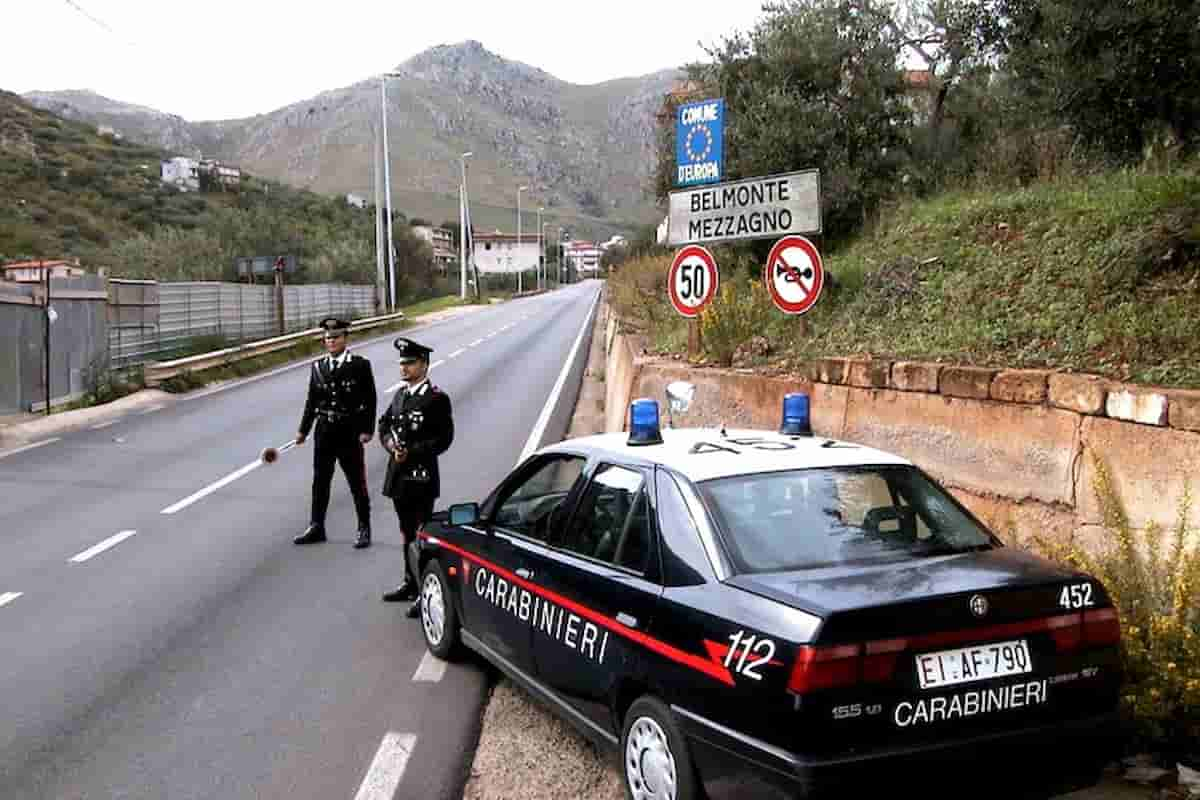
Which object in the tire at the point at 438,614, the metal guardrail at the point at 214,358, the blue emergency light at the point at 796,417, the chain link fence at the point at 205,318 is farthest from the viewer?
the chain link fence at the point at 205,318

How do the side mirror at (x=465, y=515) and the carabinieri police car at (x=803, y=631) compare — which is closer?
the carabinieri police car at (x=803, y=631)

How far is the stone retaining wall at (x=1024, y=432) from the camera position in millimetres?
5324

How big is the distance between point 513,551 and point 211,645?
2365mm

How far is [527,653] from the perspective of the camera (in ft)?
16.9

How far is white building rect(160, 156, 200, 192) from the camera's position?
259ft

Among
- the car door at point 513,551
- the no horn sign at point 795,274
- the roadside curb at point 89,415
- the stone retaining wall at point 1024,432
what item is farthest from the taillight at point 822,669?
the roadside curb at point 89,415

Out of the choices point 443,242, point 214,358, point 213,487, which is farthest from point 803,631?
point 443,242

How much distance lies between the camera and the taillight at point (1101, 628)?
382 centimetres

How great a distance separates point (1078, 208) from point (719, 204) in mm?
3080

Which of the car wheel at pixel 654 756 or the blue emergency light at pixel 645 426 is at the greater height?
the blue emergency light at pixel 645 426

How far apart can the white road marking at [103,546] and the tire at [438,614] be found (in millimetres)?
3729

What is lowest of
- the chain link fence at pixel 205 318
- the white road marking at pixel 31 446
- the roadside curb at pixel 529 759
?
the roadside curb at pixel 529 759

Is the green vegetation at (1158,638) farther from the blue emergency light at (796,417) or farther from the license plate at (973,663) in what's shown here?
the blue emergency light at (796,417)

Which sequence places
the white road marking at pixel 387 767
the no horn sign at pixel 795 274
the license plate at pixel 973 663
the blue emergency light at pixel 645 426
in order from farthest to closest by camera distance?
the no horn sign at pixel 795 274 < the blue emergency light at pixel 645 426 < the white road marking at pixel 387 767 < the license plate at pixel 973 663
